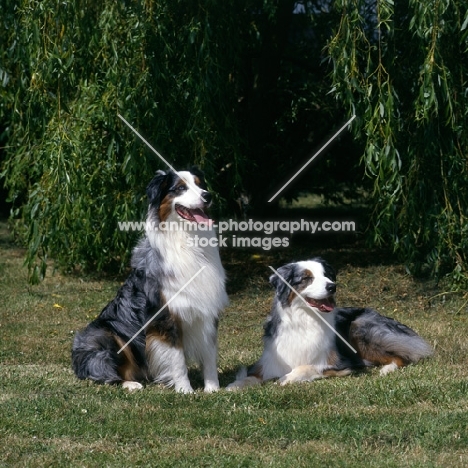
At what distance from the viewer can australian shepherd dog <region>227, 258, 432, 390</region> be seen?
22.3 ft

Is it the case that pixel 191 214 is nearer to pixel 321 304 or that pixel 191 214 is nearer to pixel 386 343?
pixel 321 304

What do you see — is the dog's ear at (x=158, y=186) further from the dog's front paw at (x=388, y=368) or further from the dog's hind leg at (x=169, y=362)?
the dog's front paw at (x=388, y=368)

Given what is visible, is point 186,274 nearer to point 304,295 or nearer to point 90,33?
point 304,295

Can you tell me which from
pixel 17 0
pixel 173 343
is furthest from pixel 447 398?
pixel 17 0

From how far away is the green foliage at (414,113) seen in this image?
28.0 feet

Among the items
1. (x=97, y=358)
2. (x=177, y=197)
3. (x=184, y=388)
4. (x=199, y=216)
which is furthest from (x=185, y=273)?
(x=97, y=358)

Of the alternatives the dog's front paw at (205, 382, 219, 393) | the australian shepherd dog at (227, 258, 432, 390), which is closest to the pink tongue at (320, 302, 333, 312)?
the australian shepherd dog at (227, 258, 432, 390)

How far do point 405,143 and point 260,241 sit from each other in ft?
13.3

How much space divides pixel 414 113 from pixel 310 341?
11.4ft

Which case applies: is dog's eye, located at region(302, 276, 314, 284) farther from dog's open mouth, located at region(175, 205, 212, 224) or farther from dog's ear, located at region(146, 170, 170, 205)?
dog's ear, located at region(146, 170, 170, 205)

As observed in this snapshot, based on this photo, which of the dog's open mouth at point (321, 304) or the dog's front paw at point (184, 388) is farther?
the dog's open mouth at point (321, 304)

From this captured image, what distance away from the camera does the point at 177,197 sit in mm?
6441

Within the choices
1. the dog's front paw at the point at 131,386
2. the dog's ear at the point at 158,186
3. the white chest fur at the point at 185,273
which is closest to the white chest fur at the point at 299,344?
the white chest fur at the point at 185,273

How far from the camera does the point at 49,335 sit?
29.1 ft
